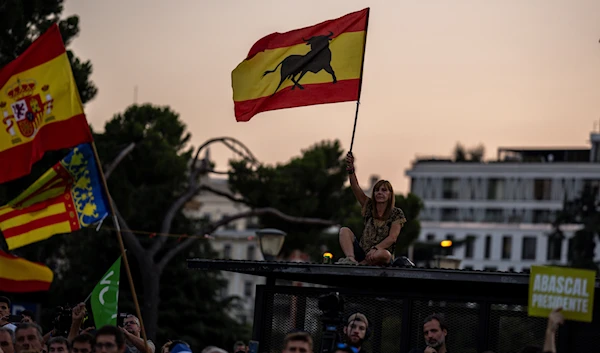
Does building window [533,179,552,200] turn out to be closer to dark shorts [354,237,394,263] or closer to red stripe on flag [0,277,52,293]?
red stripe on flag [0,277,52,293]

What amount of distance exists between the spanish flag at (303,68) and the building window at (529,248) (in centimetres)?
11392

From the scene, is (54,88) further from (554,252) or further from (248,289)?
(248,289)

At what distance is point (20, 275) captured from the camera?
2681 centimetres

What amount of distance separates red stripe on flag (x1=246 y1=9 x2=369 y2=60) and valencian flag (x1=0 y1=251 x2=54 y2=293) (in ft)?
32.1

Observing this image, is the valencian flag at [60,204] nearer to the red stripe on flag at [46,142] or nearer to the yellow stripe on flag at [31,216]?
the yellow stripe on flag at [31,216]

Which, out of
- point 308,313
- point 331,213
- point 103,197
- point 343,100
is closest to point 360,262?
point 308,313

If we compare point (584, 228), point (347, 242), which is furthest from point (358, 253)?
point (584, 228)

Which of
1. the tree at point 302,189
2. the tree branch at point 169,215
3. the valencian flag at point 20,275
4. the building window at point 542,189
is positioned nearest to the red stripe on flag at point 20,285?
the valencian flag at point 20,275

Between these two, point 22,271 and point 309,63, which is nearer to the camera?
point 309,63

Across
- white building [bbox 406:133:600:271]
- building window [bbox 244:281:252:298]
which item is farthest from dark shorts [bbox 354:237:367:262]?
building window [bbox 244:281:252:298]

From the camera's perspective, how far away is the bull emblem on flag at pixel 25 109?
17000 millimetres

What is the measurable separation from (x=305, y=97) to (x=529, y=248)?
11515 cm

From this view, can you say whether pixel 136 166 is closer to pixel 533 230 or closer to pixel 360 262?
pixel 360 262

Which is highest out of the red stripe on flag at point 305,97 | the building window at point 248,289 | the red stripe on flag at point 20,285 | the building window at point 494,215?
the building window at point 494,215
